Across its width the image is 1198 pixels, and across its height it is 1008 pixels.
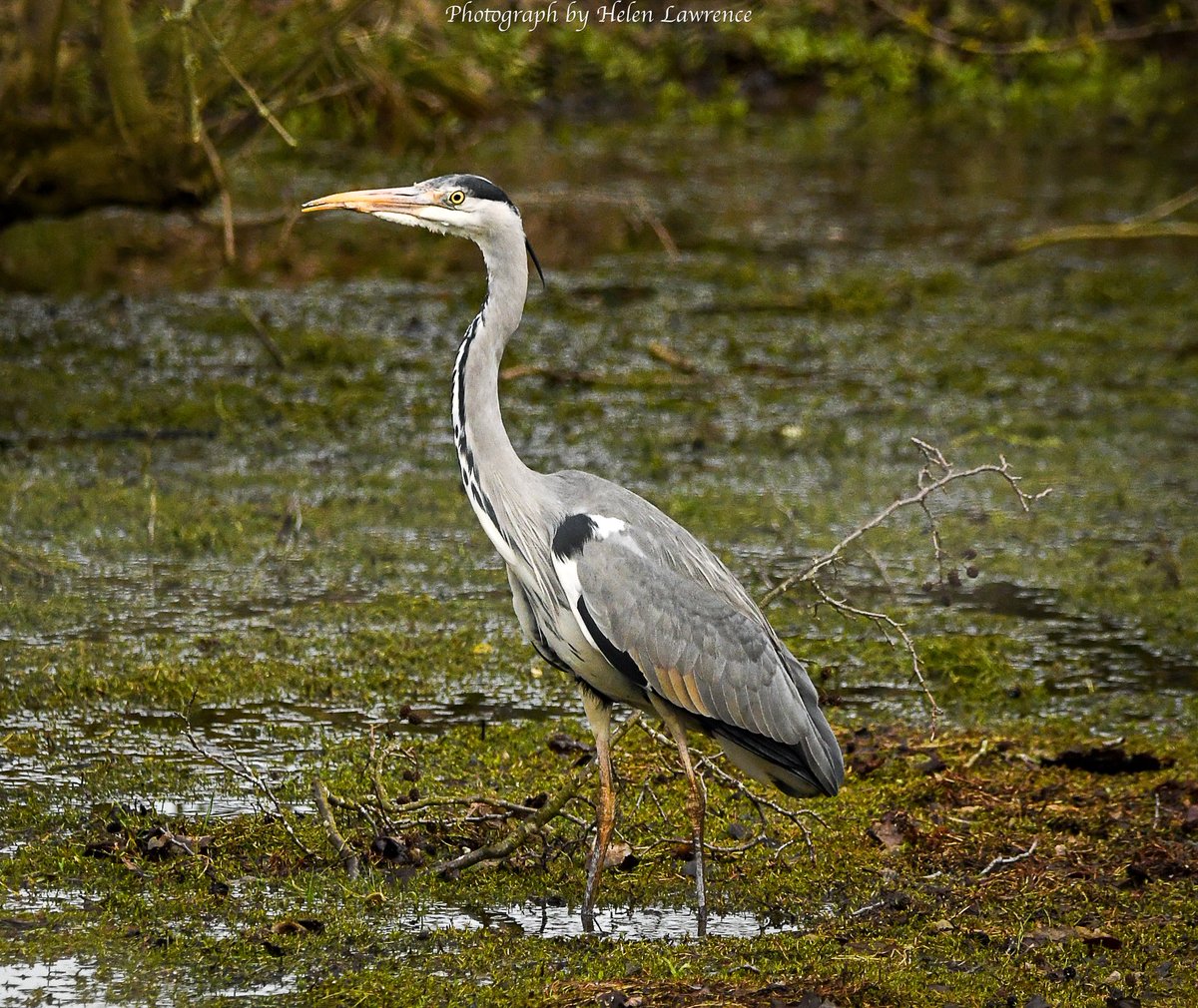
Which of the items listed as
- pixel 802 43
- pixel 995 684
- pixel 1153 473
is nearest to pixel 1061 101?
pixel 802 43

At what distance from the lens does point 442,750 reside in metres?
6.09

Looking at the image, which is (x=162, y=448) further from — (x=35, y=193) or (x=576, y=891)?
(x=576, y=891)

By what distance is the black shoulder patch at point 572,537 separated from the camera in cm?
505

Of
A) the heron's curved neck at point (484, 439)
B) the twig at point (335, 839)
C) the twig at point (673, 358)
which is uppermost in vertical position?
the heron's curved neck at point (484, 439)

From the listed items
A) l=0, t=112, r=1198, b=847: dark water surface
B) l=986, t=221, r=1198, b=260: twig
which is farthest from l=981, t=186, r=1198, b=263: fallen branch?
l=0, t=112, r=1198, b=847: dark water surface

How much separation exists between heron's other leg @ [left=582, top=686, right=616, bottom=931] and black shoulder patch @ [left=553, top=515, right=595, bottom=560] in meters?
0.44

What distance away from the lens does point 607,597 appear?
16.4 feet

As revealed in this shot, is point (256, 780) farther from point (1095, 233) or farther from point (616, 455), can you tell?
point (1095, 233)


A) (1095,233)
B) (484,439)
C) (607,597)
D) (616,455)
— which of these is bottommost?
(616,455)

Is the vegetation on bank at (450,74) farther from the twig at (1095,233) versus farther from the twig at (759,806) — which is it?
the twig at (759,806)

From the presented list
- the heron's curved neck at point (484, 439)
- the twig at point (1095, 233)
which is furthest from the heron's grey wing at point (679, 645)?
the twig at point (1095, 233)

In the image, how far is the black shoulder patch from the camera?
16.6 feet

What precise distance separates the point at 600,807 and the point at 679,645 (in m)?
0.51

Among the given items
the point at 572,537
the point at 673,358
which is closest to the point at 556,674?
the point at 572,537
